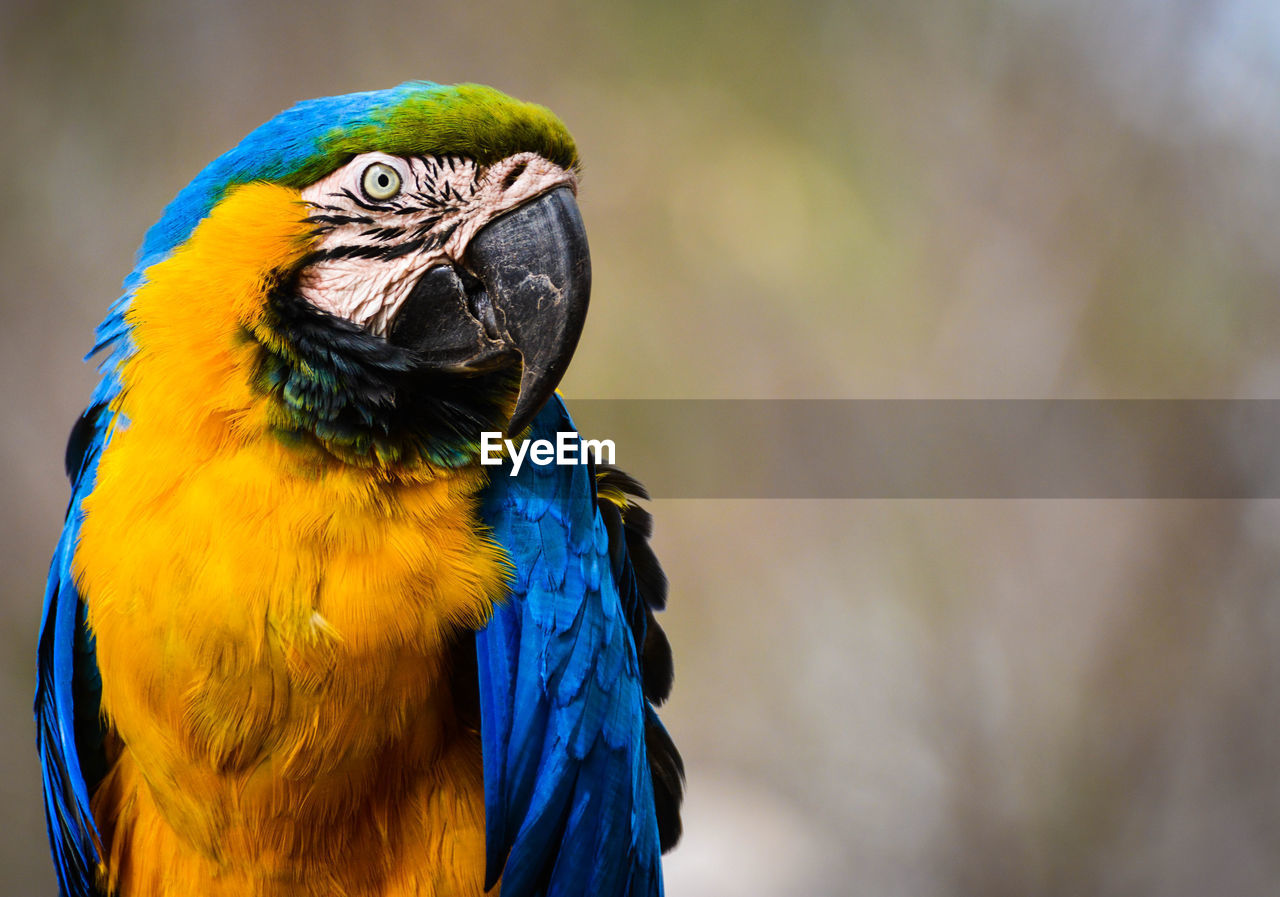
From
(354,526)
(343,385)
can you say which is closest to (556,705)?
(354,526)

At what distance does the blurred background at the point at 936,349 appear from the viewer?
2883 mm

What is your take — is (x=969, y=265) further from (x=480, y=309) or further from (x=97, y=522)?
(x=97, y=522)

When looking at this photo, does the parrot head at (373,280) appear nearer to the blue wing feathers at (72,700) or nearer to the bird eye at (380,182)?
the bird eye at (380,182)

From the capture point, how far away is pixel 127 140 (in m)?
2.65

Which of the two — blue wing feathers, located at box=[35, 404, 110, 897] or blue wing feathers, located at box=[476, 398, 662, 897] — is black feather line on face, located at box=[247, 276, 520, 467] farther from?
blue wing feathers, located at box=[35, 404, 110, 897]

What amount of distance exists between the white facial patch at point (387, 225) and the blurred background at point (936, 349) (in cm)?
200

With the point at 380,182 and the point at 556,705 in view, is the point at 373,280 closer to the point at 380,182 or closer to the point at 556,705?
the point at 380,182

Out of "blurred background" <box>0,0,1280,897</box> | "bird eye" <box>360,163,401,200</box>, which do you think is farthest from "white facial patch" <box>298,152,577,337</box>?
"blurred background" <box>0,0,1280,897</box>

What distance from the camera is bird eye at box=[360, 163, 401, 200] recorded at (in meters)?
0.99

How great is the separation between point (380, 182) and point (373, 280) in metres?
0.10

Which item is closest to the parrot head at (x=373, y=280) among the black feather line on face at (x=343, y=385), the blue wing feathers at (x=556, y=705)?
the black feather line on face at (x=343, y=385)

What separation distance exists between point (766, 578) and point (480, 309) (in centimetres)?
231

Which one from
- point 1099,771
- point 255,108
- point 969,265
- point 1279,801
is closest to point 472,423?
point 255,108

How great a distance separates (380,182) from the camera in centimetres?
100
